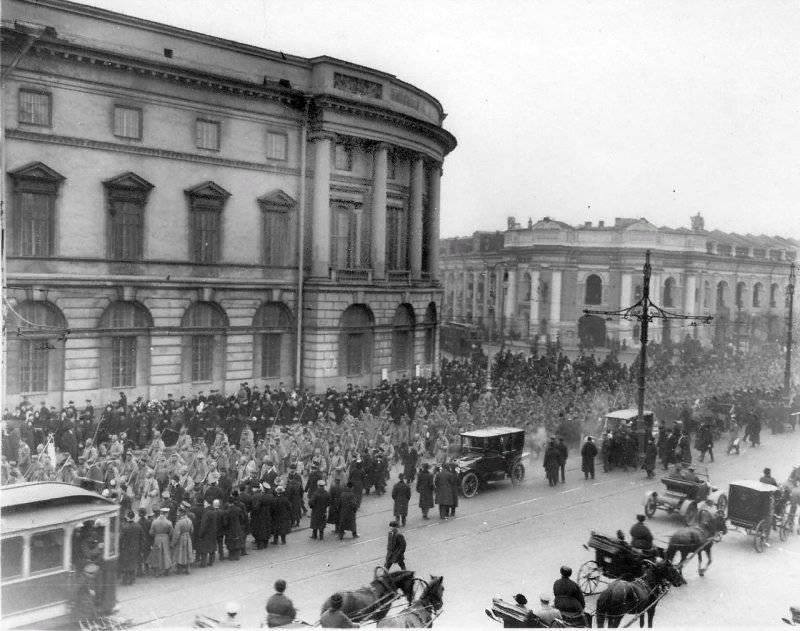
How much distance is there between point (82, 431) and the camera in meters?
21.1

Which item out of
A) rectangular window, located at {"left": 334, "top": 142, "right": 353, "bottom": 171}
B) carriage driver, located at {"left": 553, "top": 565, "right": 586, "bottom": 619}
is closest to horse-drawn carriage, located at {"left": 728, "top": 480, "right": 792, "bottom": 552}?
carriage driver, located at {"left": 553, "top": 565, "right": 586, "bottom": 619}

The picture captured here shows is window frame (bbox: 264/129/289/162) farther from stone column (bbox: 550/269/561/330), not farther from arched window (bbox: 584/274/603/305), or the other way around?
arched window (bbox: 584/274/603/305)

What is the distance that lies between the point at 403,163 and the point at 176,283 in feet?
48.6

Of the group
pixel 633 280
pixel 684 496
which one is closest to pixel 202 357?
pixel 684 496

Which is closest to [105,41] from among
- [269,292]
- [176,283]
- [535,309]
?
[176,283]

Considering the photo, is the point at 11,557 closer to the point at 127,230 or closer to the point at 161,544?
the point at 161,544

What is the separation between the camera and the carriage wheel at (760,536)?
15789 millimetres

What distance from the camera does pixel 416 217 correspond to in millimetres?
38406

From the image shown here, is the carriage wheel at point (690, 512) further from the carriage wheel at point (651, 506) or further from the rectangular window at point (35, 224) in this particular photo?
the rectangular window at point (35, 224)

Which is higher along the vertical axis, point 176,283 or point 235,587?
point 176,283

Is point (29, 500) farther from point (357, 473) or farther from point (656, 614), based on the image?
point (656, 614)

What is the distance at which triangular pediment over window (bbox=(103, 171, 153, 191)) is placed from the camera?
2691cm

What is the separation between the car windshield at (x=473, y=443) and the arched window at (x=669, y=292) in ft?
136

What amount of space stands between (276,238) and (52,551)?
77.6ft
